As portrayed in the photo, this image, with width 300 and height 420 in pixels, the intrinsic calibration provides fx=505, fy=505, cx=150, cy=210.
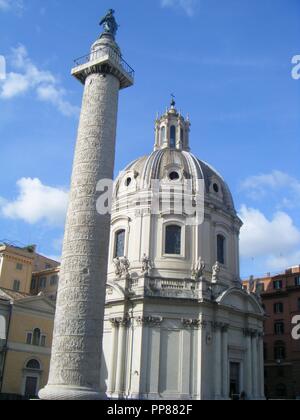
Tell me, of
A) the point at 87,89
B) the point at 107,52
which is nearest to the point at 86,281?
the point at 87,89

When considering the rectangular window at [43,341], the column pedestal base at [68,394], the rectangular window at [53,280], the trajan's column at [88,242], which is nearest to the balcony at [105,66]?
the trajan's column at [88,242]

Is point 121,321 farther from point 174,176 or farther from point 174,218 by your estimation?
point 174,176

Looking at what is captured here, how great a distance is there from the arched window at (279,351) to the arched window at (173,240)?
75.6 feet

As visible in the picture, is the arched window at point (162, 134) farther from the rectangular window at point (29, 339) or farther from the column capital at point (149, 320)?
the rectangular window at point (29, 339)

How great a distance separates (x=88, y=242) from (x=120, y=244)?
19.7 meters

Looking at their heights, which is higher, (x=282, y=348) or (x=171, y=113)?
(x=171, y=113)

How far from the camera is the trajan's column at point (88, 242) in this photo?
781 inches

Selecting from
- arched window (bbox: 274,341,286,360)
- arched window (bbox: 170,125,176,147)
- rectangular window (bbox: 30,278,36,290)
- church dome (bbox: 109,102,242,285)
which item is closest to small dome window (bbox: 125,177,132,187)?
church dome (bbox: 109,102,242,285)

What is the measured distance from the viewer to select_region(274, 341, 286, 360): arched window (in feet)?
180

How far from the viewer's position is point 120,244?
41156 millimetres

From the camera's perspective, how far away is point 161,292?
35.7 m

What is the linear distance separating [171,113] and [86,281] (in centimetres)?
3042

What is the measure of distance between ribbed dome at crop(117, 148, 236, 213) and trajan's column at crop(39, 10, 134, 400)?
16.4m
